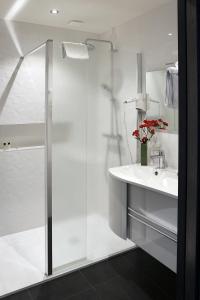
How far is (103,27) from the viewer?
3088 mm

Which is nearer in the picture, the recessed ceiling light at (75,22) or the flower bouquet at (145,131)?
the flower bouquet at (145,131)

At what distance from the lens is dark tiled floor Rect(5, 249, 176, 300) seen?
2.11 meters

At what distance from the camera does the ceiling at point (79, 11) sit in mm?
2342

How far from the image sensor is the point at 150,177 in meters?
2.33

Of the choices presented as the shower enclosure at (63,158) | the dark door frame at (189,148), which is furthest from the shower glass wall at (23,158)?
the dark door frame at (189,148)

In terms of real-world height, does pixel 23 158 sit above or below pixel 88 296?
above

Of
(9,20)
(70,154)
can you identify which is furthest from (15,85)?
(70,154)

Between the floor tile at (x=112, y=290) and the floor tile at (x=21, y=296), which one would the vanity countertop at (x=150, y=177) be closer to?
the floor tile at (x=112, y=290)

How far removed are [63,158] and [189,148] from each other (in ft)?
5.23

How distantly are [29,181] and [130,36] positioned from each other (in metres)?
1.93

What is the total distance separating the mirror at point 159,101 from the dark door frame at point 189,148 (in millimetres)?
1500

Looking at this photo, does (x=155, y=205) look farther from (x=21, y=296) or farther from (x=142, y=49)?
(x=142, y=49)

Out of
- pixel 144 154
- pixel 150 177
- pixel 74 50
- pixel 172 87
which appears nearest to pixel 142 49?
pixel 172 87

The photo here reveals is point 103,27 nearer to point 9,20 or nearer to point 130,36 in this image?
point 130,36
